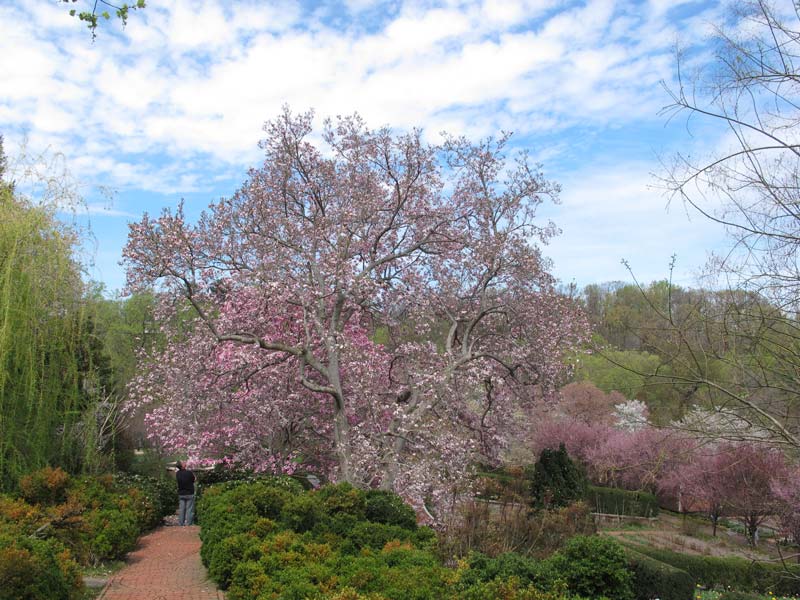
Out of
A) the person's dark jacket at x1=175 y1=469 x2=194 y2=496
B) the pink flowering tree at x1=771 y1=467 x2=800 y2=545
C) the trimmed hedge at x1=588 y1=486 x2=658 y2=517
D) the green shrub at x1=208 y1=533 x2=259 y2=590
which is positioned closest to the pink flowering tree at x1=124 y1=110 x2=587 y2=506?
the person's dark jacket at x1=175 y1=469 x2=194 y2=496

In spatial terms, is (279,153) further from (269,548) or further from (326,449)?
(269,548)

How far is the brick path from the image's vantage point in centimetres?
712

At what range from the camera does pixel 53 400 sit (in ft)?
30.5

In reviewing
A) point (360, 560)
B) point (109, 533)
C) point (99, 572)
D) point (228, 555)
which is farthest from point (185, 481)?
point (360, 560)

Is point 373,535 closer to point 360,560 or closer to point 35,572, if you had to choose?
point 360,560

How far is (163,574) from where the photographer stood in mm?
8297

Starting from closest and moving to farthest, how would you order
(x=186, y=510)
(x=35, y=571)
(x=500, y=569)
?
(x=500, y=569)
(x=35, y=571)
(x=186, y=510)

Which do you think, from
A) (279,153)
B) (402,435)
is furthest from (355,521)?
(279,153)

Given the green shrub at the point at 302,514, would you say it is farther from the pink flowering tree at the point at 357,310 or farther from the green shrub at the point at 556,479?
the green shrub at the point at 556,479

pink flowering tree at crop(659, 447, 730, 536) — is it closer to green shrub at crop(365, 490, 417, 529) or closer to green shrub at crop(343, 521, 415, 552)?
green shrub at crop(365, 490, 417, 529)

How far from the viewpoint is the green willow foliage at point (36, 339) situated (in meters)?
8.70

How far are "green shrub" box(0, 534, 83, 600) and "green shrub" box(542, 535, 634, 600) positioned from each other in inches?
179

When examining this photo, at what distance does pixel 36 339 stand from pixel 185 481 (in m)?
4.49

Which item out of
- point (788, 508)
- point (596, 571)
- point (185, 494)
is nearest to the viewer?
point (596, 571)
